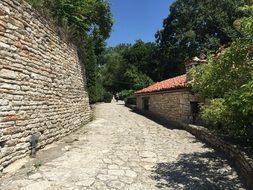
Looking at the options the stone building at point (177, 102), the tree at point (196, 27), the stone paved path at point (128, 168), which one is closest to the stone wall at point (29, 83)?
the stone paved path at point (128, 168)

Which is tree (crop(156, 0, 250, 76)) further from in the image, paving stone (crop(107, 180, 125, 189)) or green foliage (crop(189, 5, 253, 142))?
paving stone (crop(107, 180, 125, 189))

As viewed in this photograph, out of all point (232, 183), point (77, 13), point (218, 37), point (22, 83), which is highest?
point (218, 37)

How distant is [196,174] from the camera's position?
695 cm

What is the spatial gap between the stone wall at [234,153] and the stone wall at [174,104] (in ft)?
7.35

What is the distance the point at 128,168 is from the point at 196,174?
5.45ft

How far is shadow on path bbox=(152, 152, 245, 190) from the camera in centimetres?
621

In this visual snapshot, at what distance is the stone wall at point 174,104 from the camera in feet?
46.4

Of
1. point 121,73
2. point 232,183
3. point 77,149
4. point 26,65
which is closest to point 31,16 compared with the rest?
point 26,65

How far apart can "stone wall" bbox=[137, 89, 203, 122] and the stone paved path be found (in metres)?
3.45

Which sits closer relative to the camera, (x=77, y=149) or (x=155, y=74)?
(x=77, y=149)

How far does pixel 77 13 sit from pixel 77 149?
6.86 meters

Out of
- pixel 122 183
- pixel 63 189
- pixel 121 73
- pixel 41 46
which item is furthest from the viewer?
pixel 121 73

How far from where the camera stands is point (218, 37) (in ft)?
114

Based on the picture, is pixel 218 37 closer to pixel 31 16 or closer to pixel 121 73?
pixel 121 73
